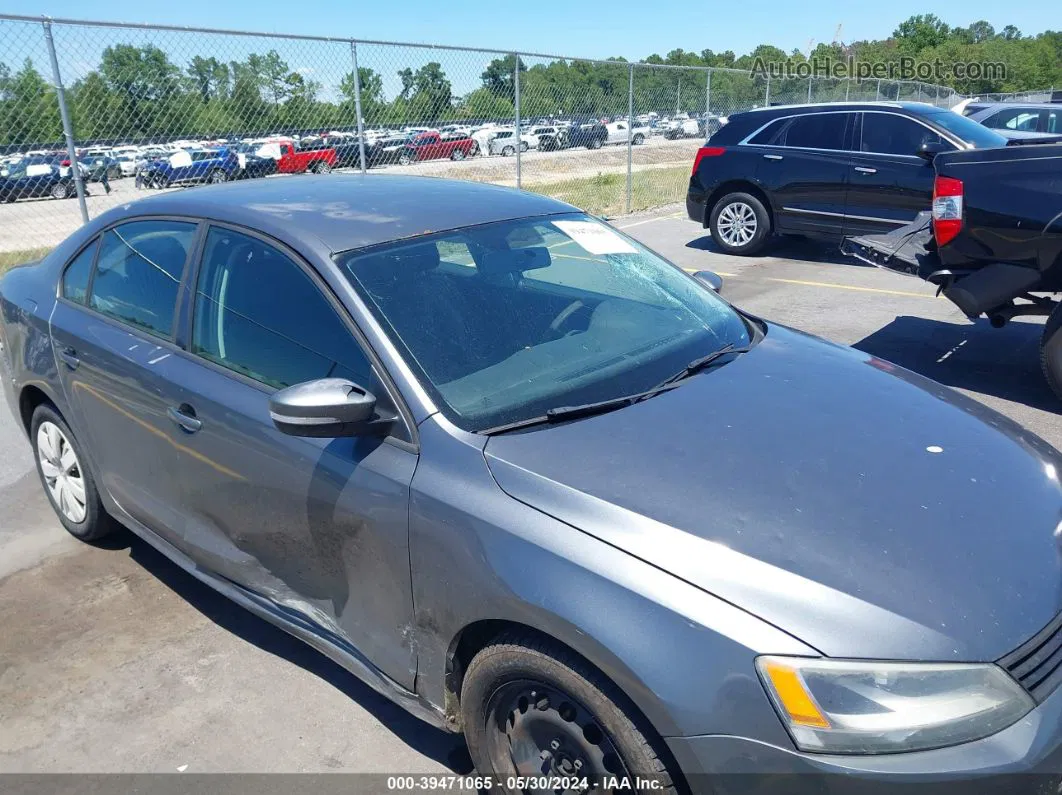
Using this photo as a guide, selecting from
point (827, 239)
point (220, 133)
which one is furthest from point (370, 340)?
point (827, 239)

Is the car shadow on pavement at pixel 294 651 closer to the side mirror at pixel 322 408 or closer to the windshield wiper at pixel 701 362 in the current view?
the side mirror at pixel 322 408

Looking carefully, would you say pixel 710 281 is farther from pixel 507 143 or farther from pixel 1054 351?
pixel 507 143

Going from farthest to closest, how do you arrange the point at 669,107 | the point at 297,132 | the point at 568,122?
the point at 669,107
the point at 568,122
the point at 297,132

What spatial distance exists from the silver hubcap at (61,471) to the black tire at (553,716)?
8.03 feet

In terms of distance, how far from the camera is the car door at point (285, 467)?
7.77 ft

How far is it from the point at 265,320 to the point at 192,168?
24.0ft

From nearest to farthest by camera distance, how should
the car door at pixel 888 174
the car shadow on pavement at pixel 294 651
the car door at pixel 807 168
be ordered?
the car shadow on pavement at pixel 294 651 < the car door at pixel 888 174 < the car door at pixel 807 168

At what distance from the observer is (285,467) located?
8.48ft

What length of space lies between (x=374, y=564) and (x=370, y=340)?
64 centimetres

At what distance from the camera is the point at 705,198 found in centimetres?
1084

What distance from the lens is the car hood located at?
5.85 feet

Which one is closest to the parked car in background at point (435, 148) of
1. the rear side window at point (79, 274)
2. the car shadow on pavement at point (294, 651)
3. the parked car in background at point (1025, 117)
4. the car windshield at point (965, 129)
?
the car windshield at point (965, 129)

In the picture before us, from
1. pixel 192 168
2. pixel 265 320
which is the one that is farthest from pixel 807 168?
pixel 265 320

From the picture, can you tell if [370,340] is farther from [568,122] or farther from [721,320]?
[568,122]
